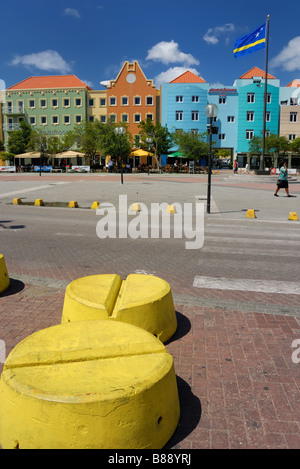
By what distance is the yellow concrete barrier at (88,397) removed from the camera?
236 cm

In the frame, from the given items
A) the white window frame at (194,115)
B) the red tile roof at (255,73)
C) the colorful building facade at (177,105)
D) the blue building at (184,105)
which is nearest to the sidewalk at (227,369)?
the colorful building facade at (177,105)

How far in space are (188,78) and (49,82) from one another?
23.9 m

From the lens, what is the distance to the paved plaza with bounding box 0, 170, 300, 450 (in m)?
3.15

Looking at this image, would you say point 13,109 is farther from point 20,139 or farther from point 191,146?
point 191,146

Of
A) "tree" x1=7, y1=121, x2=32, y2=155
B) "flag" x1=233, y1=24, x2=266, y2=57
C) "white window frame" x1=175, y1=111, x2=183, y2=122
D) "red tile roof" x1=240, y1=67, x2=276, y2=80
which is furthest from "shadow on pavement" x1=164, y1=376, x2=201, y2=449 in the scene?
"red tile roof" x1=240, y1=67, x2=276, y2=80

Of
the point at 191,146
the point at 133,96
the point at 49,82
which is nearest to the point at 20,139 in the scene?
the point at 49,82

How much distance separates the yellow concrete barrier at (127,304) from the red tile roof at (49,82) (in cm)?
6623

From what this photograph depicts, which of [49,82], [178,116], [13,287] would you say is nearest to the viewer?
[13,287]

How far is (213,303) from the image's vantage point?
18.6 feet

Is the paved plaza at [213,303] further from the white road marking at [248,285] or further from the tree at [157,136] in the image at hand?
the tree at [157,136]

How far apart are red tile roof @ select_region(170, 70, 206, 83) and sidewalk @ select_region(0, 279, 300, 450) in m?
62.1

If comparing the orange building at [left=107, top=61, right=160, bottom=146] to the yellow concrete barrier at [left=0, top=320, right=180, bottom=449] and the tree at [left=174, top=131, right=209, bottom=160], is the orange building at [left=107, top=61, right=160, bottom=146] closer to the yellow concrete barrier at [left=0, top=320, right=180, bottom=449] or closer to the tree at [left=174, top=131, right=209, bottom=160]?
the tree at [left=174, top=131, right=209, bottom=160]

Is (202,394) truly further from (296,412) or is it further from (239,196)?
(239,196)

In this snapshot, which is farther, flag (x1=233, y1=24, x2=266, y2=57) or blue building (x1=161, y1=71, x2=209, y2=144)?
blue building (x1=161, y1=71, x2=209, y2=144)
